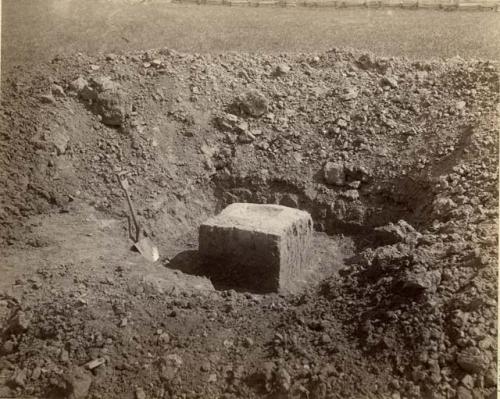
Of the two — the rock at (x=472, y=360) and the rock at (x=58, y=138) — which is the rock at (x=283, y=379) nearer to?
the rock at (x=472, y=360)

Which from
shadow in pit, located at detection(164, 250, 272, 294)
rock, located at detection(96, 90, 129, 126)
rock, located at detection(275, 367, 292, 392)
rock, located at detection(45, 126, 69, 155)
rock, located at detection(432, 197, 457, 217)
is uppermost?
rock, located at detection(96, 90, 129, 126)

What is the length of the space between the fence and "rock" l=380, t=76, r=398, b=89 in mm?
2779

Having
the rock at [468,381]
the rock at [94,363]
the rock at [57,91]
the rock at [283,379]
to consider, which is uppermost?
the rock at [57,91]

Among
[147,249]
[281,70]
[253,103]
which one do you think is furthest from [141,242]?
[281,70]

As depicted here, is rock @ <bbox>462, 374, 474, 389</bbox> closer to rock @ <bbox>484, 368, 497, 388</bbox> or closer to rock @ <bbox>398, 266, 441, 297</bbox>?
rock @ <bbox>484, 368, 497, 388</bbox>

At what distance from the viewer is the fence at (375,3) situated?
9062mm

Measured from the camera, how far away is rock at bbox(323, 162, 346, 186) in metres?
Answer: 6.84

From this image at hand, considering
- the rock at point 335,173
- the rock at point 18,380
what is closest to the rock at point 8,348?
the rock at point 18,380

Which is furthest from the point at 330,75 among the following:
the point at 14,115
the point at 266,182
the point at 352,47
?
the point at 14,115

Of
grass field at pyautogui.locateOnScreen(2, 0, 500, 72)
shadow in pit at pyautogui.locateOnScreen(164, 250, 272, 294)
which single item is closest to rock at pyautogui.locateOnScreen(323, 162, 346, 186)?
shadow in pit at pyautogui.locateOnScreen(164, 250, 272, 294)

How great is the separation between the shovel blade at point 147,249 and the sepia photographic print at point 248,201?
37mm

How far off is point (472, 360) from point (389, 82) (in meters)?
4.58

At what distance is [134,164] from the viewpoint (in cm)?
678

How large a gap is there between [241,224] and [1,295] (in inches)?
92.4
